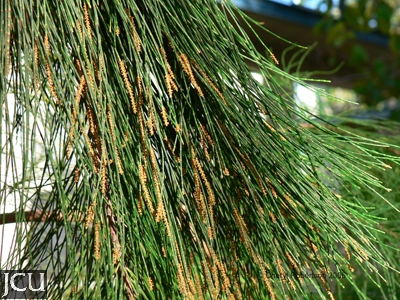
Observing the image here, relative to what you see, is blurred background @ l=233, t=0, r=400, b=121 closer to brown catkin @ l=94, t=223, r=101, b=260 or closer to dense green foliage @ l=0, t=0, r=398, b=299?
dense green foliage @ l=0, t=0, r=398, b=299

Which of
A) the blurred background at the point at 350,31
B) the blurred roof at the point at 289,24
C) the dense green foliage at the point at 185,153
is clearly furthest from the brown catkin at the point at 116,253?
the blurred roof at the point at 289,24

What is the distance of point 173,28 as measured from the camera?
20.4 inches

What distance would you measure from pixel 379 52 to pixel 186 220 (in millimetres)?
3373

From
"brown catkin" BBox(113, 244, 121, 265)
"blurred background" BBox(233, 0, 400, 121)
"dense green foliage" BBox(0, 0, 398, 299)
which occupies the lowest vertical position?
"brown catkin" BBox(113, 244, 121, 265)

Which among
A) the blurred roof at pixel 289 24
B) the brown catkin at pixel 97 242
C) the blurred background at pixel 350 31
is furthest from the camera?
the blurred roof at pixel 289 24

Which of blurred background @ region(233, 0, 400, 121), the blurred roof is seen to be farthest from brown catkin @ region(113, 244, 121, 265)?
the blurred roof

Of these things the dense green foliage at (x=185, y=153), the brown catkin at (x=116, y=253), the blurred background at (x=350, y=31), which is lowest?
the brown catkin at (x=116, y=253)

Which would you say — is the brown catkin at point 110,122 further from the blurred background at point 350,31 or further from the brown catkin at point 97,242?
the blurred background at point 350,31

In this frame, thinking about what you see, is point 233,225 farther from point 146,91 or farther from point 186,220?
point 146,91

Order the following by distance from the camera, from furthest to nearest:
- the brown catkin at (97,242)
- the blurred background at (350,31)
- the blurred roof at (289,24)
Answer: the blurred roof at (289,24) < the blurred background at (350,31) < the brown catkin at (97,242)

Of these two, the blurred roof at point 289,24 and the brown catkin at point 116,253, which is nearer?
the brown catkin at point 116,253

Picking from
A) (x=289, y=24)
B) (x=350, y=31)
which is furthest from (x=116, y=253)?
(x=289, y=24)

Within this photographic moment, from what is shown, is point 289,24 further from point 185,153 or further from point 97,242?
point 97,242

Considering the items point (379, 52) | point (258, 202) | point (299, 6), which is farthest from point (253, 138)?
point (379, 52)
